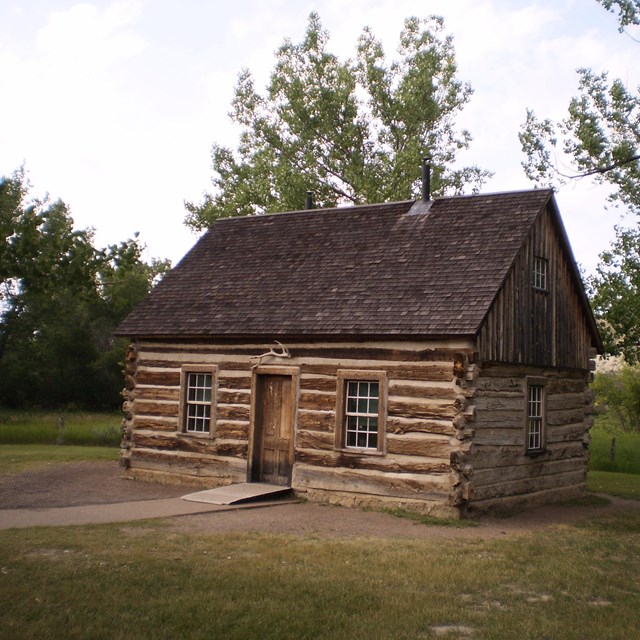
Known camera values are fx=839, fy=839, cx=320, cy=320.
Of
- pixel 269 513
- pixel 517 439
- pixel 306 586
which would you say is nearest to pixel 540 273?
pixel 517 439

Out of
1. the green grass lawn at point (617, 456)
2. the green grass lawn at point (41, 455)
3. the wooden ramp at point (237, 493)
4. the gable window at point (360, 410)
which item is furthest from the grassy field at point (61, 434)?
the green grass lawn at point (617, 456)

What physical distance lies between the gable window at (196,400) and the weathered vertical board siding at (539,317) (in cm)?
A: 619

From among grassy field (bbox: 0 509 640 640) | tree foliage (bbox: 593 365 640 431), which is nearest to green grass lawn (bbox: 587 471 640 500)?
grassy field (bbox: 0 509 640 640)

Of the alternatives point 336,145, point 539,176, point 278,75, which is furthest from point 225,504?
point 278,75

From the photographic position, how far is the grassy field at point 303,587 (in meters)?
7.84

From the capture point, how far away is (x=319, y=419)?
1630 centimetres

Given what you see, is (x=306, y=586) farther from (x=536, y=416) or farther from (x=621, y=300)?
(x=621, y=300)

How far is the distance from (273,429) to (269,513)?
278 centimetres

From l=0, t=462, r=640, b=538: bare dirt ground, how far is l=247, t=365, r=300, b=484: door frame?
4.32 ft

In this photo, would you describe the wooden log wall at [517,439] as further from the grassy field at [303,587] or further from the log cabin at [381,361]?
the grassy field at [303,587]

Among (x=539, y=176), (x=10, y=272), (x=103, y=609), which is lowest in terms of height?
(x=103, y=609)

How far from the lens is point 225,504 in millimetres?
15070

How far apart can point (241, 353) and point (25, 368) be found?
2548 centimetres

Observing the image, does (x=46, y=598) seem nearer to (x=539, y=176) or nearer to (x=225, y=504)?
(x=225, y=504)
